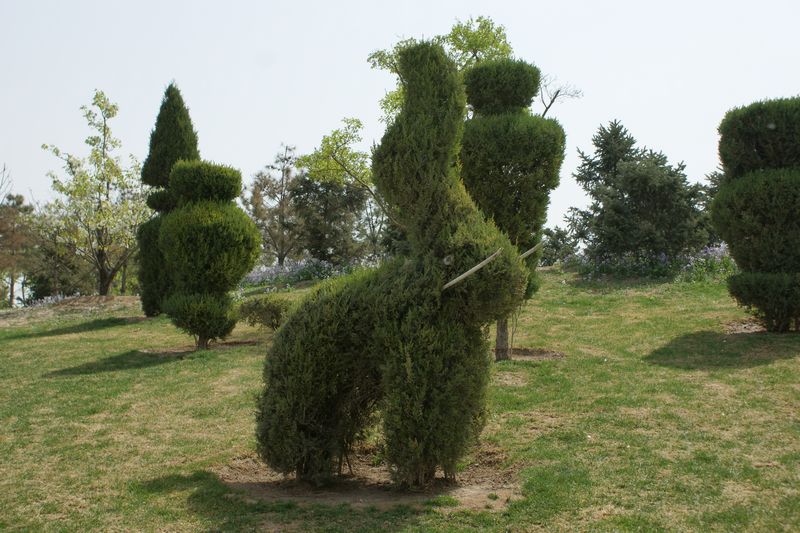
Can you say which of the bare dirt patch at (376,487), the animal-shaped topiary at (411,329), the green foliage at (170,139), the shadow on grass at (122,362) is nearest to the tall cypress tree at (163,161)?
the green foliage at (170,139)

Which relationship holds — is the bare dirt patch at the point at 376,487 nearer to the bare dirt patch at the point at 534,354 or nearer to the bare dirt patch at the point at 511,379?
the bare dirt patch at the point at 511,379

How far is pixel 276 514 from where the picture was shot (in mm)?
5293

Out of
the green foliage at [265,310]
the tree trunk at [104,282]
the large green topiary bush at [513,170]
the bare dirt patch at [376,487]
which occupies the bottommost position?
the bare dirt patch at [376,487]

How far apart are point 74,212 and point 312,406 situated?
20.7m

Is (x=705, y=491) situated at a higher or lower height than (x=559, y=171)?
lower

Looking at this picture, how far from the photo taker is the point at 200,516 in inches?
209

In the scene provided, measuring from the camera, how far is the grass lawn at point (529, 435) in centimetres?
524

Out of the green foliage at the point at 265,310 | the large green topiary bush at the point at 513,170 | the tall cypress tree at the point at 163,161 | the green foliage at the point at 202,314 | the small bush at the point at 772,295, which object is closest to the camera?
the large green topiary bush at the point at 513,170

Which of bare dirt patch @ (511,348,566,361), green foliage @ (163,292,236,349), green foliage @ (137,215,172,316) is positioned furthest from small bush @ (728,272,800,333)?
green foliage @ (137,215,172,316)

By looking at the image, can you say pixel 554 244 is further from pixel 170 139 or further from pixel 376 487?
pixel 376 487

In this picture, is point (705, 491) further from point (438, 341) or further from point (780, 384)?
point (780, 384)

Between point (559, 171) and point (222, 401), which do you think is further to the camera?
point (559, 171)

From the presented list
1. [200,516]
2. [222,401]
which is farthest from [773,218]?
[200,516]

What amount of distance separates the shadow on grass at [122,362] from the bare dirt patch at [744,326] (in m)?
9.79
